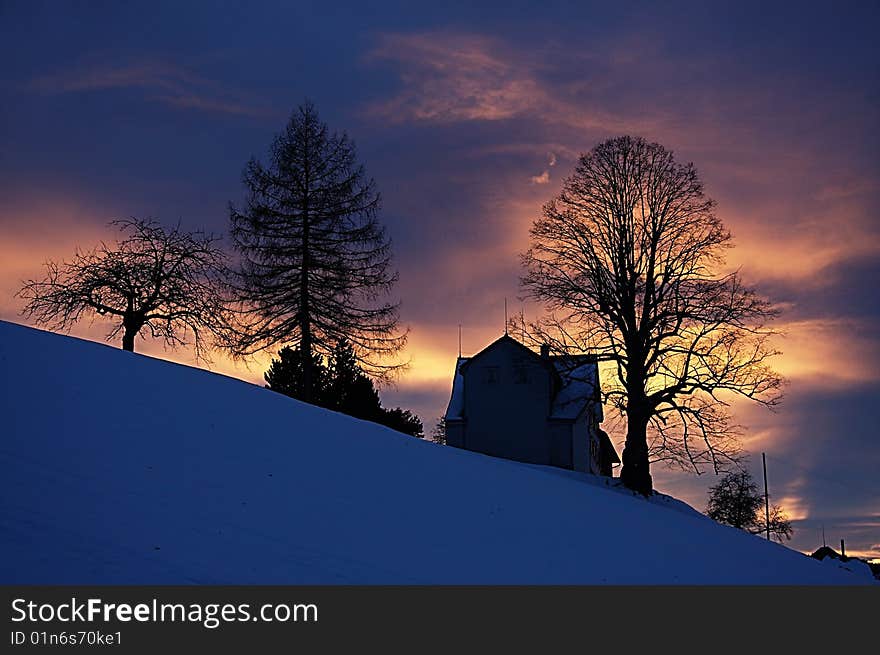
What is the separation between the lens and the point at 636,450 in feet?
101

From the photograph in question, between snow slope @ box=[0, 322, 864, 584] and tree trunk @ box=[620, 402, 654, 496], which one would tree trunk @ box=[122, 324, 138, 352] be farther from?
tree trunk @ box=[620, 402, 654, 496]

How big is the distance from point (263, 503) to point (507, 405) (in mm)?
27756

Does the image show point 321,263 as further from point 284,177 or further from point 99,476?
point 99,476

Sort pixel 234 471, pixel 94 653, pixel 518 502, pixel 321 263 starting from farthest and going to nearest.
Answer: pixel 321 263 → pixel 518 502 → pixel 234 471 → pixel 94 653

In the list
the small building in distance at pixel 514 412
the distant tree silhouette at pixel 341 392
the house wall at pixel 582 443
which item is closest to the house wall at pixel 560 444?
the small building in distance at pixel 514 412

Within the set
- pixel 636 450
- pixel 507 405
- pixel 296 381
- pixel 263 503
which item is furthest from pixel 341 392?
pixel 263 503

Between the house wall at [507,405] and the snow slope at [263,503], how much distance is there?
17738mm

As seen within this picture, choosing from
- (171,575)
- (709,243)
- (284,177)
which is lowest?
(171,575)

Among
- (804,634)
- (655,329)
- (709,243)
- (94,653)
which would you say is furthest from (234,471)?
(709,243)

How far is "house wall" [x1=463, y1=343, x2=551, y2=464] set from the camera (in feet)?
135

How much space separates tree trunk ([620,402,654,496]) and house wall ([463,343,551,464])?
34.2ft

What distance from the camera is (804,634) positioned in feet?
44.7

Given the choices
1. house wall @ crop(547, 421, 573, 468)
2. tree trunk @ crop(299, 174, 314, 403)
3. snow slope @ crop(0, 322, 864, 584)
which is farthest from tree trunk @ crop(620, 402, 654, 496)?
tree trunk @ crop(299, 174, 314, 403)

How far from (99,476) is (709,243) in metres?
23.7
